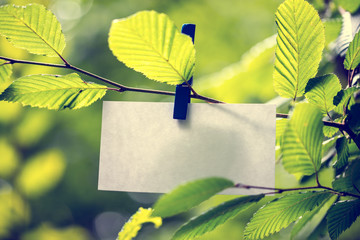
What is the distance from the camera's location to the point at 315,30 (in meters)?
0.40

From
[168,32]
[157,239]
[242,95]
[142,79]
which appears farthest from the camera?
[142,79]

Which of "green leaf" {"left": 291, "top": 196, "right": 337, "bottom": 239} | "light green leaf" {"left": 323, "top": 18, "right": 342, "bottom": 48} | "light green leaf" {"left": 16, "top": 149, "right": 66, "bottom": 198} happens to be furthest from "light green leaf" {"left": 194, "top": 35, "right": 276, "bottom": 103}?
"light green leaf" {"left": 16, "top": 149, "right": 66, "bottom": 198}

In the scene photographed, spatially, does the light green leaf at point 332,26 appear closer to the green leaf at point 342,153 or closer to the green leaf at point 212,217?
the green leaf at point 342,153

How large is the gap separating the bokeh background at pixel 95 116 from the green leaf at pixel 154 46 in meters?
0.42

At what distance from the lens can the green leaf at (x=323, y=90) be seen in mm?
410

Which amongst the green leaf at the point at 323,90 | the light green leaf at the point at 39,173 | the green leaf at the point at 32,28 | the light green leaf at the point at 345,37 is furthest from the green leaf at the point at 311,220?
the light green leaf at the point at 39,173

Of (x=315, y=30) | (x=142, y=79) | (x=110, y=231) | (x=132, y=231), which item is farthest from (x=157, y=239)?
(x=315, y=30)

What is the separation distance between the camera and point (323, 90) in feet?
1.37

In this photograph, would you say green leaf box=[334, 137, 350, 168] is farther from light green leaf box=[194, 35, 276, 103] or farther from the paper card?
light green leaf box=[194, 35, 276, 103]

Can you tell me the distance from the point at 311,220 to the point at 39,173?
4.14 feet

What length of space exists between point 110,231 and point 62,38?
327cm

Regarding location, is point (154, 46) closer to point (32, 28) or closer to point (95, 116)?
point (32, 28)

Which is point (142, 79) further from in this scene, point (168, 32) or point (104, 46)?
point (168, 32)

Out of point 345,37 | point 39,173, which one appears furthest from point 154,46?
point 39,173
